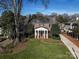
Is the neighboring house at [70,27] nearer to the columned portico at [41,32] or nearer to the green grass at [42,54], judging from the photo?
the columned portico at [41,32]

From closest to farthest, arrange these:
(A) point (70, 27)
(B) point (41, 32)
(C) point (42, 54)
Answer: (C) point (42, 54) → (B) point (41, 32) → (A) point (70, 27)

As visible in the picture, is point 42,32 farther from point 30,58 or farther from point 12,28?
point 30,58

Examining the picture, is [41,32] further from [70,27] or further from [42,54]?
[70,27]

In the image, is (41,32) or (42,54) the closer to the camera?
(42,54)

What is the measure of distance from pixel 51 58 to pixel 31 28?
111 ft

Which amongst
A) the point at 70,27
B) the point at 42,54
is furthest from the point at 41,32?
the point at 70,27

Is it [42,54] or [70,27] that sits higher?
[70,27]

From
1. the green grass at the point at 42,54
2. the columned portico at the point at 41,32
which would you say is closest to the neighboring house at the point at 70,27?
the columned portico at the point at 41,32

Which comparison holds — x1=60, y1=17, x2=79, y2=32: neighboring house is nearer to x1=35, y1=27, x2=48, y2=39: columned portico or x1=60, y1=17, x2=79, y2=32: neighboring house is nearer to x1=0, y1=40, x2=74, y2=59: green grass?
x1=35, y1=27, x2=48, y2=39: columned portico

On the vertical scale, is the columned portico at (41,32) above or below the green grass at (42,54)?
above

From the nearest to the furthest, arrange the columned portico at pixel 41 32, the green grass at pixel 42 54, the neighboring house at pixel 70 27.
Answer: the green grass at pixel 42 54 < the columned portico at pixel 41 32 < the neighboring house at pixel 70 27

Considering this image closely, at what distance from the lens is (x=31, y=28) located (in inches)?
2144

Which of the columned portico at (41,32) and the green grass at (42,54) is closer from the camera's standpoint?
the green grass at (42,54)

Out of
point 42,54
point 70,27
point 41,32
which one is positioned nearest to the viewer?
point 42,54
